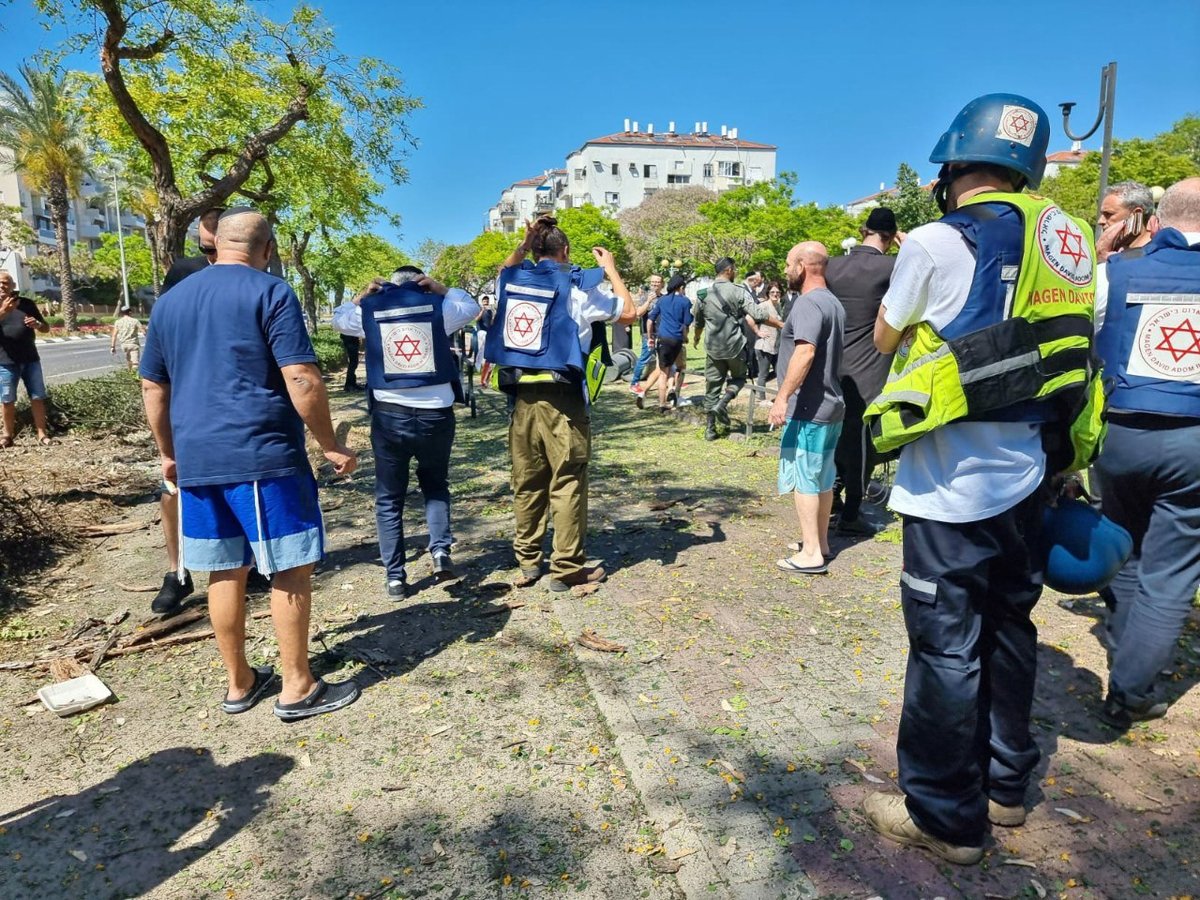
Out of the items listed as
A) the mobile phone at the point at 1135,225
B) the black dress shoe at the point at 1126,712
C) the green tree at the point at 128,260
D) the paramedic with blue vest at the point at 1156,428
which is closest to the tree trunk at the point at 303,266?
the mobile phone at the point at 1135,225

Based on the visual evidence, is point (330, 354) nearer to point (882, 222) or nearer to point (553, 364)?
point (553, 364)

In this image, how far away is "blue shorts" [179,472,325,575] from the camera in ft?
10.7

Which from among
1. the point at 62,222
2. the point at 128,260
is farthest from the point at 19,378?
the point at 128,260

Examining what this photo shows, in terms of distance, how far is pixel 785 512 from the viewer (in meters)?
6.75

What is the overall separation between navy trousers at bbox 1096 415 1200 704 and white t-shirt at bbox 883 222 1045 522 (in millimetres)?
1196

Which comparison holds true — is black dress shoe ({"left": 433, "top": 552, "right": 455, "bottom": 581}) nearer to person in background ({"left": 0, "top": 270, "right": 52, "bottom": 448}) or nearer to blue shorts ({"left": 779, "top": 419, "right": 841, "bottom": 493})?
blue shorts ({"left": 779, "top": 419, "right": 841, "bottom": 493})

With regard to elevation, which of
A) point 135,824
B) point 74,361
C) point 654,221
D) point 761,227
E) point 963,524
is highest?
point 654,221

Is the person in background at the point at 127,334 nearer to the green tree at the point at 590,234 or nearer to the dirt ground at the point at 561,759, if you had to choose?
the dirt ground at the point at 561,759

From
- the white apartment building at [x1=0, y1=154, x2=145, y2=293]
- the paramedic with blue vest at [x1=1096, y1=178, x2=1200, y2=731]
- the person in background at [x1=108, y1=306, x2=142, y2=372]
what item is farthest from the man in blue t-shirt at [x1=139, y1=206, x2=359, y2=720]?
the white apartment building at [x1=0, y1=154, x2=145, y2=293]

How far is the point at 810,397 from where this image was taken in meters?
5.04

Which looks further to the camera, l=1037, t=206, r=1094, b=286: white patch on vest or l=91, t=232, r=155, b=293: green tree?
l=91, t=232, r=155, b=293: green tree

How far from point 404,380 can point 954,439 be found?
3346mm

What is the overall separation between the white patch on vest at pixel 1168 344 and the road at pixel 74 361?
1858cm

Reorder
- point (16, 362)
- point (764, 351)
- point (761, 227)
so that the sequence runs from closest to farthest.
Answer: point (16, 362), point (764, 351), point (761, 227)
